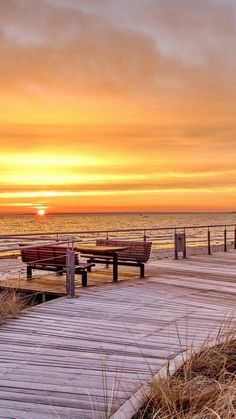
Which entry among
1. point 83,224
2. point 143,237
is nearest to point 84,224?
point 83,224

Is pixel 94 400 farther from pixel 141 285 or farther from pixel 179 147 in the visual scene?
pixel 179 147

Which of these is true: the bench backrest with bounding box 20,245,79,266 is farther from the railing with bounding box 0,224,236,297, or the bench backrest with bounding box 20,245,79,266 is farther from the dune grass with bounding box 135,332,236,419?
the dune grass with bounding box 135,332,236,419

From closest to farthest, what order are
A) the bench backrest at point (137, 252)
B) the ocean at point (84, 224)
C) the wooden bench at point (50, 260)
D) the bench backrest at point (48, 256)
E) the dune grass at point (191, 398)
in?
the dune grass at point (191, 398) < the wooden bench at point (50, 260) < the bench backrest at point (48, 256) < the bench backrest at point (137, 252) < the ocean at point (84, 224)

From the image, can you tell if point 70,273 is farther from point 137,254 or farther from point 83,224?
point 83,224

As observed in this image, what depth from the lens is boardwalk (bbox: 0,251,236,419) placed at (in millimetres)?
3611

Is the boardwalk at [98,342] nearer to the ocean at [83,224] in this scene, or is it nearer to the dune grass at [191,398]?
the dune grass at [191,398]

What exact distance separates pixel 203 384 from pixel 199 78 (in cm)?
1068

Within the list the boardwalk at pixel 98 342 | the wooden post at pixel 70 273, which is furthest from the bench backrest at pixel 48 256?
the wooden post at pixel 70 273

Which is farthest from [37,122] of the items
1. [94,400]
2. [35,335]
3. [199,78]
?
[94,400]

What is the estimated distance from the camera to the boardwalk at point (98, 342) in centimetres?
361

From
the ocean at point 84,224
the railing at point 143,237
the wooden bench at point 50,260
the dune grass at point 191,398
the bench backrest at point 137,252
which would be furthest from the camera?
the ocean at point 84,224

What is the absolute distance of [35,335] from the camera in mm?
5312

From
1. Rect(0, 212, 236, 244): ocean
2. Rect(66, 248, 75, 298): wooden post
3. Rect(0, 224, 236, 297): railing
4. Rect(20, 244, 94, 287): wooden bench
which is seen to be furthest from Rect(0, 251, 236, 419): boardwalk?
Rect(0, 212, 236, 244): ocean

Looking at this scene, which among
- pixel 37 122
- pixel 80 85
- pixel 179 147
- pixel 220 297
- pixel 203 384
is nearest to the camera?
pixel 203 384
